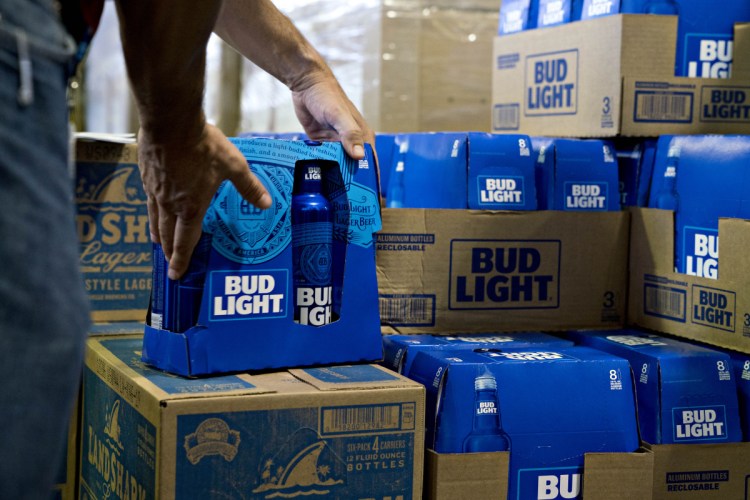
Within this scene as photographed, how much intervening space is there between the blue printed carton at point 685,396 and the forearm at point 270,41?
1.02m

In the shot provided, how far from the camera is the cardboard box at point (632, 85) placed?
Answer: 9.18 ft

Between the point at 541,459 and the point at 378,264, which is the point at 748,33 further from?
the point at 541,459

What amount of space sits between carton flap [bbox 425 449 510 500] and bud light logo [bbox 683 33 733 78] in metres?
1.34

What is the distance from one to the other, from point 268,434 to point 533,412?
589 millimetres

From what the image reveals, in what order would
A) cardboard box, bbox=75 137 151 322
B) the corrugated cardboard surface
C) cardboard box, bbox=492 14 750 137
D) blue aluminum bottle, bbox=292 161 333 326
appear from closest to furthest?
1. blue aluminum bottle, bbox=292 161 333 326
2. the corrugated cardboard surface
3. cardboard box, bbox=75 137 151 322
4. cardboard box, bbox=492 14 750 137

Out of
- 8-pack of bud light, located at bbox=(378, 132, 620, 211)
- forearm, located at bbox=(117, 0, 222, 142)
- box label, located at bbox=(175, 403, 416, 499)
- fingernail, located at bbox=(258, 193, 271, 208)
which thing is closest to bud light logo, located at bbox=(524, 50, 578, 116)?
8-pack of bud light, located at bbox=(378, 132, 620, 211)

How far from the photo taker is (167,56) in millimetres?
1398

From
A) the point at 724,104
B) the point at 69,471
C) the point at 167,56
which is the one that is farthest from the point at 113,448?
the point at 724,104

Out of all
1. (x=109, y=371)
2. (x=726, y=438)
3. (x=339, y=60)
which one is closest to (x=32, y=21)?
(x=109, y=371)

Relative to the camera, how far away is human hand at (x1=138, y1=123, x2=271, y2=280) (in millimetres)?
1556

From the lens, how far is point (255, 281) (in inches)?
80.1

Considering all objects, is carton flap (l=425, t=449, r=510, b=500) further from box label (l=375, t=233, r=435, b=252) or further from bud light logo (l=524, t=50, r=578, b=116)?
bud light logo (l=524, t=50, r=578, b=116)

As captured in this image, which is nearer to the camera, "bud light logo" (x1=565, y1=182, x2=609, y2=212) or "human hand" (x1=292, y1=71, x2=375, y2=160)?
"human hand" (x1=292, y1=71, x2=375, y2=160)

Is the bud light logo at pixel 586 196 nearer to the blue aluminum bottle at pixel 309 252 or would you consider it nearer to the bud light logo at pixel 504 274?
the bud light logo at pixel 504 274
